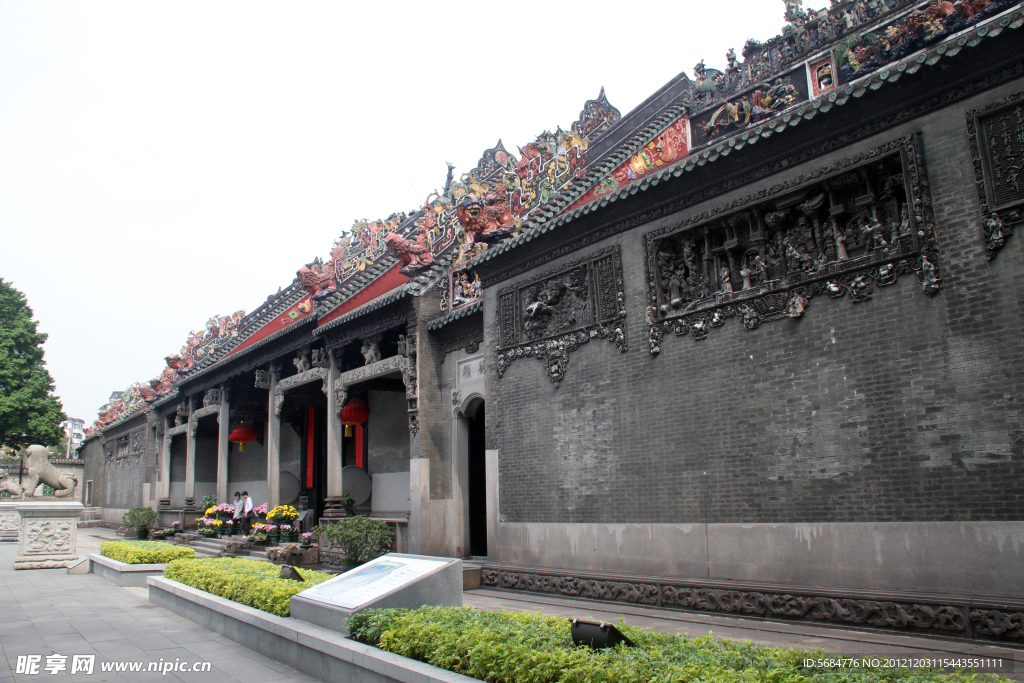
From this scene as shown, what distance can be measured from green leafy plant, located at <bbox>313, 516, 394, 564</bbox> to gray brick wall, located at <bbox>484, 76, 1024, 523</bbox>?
3.95 m

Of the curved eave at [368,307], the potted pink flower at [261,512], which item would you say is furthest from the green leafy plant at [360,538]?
the potted pink flower at [261,512]

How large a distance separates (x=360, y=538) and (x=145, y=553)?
4.62 m

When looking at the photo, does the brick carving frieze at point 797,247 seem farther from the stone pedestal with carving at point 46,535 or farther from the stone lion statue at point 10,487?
the stone lion statue at point 10,487

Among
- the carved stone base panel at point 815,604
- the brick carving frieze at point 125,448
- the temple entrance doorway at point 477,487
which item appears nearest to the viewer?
the carved stone base panel at point 815,604

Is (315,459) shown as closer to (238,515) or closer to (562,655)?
(238,515)

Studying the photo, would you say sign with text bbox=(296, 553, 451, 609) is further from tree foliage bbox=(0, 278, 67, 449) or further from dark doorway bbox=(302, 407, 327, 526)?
tree foliage bbox=(0, 278, 67, 449)

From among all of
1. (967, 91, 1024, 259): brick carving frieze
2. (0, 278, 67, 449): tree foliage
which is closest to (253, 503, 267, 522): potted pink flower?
(967, 91, 1024, 259): brick carving frieze

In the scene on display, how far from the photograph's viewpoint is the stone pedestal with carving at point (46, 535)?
15.3 metres

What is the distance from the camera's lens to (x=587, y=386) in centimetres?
1009

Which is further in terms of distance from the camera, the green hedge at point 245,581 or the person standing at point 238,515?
the person standing at point 238,515

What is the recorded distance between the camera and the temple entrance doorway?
13617 mm

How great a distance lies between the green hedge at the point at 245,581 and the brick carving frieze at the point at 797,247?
523cm

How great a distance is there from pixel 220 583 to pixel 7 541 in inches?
927

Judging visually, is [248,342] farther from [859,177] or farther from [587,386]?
[859,177]
